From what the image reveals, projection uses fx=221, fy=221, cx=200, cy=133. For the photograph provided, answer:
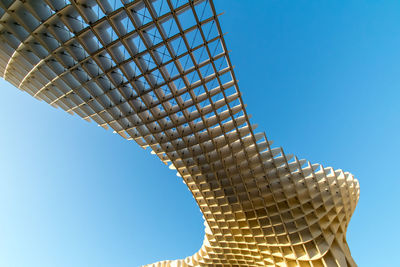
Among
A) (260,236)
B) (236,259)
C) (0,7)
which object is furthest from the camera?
(236,259)

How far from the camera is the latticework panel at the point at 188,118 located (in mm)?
19234

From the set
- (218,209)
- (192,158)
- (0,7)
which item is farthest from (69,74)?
(218,209)

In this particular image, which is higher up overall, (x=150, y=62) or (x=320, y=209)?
(x=150, y=62)

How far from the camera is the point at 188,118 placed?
90.6 ft

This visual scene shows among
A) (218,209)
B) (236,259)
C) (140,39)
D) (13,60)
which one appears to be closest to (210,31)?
(140,39)

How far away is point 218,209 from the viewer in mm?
38406

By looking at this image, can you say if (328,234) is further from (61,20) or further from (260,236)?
(61,20)

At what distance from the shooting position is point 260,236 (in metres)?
36.7

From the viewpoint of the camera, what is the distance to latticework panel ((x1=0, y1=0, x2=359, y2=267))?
757 inches

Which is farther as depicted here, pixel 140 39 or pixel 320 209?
pixel 320 209

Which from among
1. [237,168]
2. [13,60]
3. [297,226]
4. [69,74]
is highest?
[13,60]

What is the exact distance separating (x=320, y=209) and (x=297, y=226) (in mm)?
4448

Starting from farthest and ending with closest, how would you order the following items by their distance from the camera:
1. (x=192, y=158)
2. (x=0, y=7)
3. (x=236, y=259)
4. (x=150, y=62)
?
(x=236, y=259)
(x=192, y=158)
(x=150, y=62)
(x=0, y=7)

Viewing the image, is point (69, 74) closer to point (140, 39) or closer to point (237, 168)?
point (140, 39)
